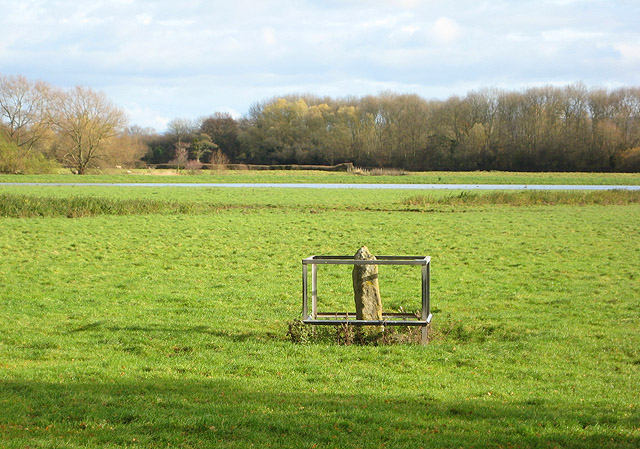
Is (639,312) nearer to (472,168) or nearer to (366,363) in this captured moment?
(366,363)

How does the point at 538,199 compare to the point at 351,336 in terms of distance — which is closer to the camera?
the point at 351,336

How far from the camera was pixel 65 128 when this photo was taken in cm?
8788

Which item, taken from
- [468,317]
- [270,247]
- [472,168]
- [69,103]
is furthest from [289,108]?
[468,317]

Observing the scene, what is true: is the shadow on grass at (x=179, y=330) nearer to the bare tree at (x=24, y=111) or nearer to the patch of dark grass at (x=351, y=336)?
the patch of dark grass at (x=351, y=336)

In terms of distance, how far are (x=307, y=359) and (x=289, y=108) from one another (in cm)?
12285

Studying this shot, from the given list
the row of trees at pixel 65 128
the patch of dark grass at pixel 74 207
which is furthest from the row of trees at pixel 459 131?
the patch of dark grass at pixel 74 207

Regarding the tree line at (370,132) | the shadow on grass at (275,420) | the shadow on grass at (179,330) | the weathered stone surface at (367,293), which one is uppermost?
the tree line at (370,132)

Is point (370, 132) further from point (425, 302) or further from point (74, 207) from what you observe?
point (425, 302)

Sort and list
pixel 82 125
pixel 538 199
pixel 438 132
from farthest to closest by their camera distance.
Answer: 1. pixel 438 132
2. pixel 82 125
3. pixel 538 199

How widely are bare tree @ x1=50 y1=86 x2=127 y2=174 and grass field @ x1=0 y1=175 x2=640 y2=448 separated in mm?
68130

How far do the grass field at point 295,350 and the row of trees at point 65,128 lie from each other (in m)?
68.4

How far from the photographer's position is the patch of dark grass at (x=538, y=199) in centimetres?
4334

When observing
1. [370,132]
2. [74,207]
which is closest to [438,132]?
[370,132]

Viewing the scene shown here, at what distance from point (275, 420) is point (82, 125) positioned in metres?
89.4
